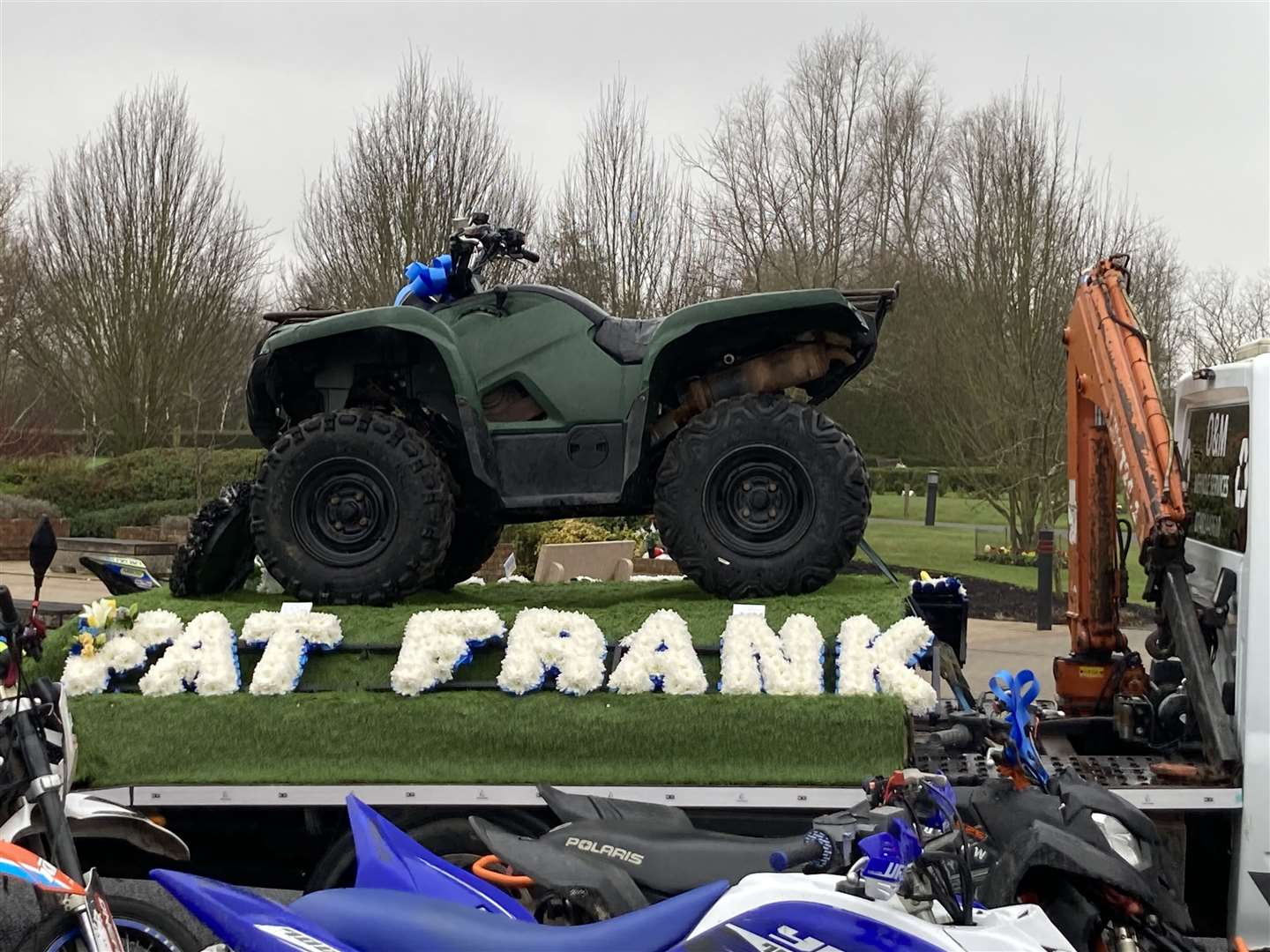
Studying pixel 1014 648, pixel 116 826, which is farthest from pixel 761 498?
pixel 1014 648

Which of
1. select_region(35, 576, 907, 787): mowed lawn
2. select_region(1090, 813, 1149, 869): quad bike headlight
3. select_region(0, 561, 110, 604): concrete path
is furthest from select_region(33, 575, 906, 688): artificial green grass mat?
select_region(0, 561, 110, 604): concrete path

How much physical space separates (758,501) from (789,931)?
222cm

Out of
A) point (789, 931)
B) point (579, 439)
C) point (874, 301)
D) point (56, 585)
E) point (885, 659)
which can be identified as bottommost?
point (56, 585)

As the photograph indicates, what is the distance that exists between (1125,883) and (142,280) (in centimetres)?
2171

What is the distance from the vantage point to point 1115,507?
5.96 m

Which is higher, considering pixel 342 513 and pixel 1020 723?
pixel 342 513

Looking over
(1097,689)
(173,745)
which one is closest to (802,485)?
(1097,689)

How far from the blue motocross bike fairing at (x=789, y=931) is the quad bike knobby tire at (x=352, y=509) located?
2.44 m

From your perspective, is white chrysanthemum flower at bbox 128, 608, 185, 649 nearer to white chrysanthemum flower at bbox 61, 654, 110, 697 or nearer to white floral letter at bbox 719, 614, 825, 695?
white chrysanthemum flower at bbox 61, 654, 110, 697

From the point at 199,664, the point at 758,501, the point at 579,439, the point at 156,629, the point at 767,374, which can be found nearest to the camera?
the point at 199,664

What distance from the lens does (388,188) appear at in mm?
17188

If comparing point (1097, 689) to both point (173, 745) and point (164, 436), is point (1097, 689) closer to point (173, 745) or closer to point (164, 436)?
point (173, 745)

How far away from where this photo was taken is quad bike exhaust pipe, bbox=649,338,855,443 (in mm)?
5148

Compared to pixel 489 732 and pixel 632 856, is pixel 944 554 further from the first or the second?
pixel 632 856
